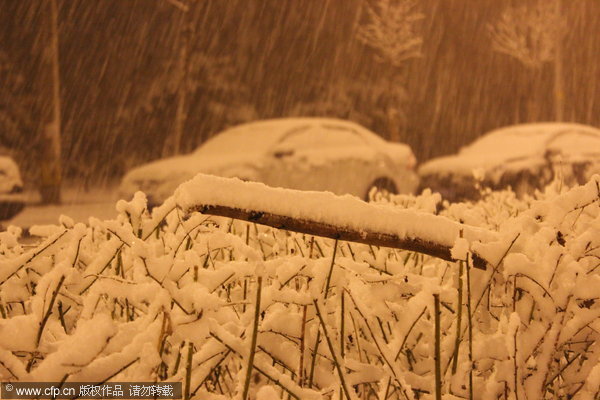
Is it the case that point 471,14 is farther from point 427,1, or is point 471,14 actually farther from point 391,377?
point 391,377

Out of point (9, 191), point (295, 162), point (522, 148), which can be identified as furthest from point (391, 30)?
point (9, 191)

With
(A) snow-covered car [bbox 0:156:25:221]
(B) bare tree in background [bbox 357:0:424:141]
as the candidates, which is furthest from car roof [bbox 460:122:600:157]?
(A) snow-covered car [bbox 0:156:25:221]

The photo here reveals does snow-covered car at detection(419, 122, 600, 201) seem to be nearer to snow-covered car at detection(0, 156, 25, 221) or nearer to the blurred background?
snow-covered car at detection(0, 156, 25, 221)

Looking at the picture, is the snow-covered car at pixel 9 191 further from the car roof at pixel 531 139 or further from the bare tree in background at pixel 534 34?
the bare tree in background at pixel 534 34

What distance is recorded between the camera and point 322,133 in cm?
1014

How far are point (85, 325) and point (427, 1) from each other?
22.2m

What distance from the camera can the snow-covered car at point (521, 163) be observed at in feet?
34.7

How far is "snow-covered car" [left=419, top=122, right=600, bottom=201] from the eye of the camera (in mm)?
10578

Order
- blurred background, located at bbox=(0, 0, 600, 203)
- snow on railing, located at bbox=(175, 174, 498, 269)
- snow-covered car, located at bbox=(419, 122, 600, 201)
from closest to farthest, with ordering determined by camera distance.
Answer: snow on railing, located at bbox=(175, 174, 498, 269), snow-covered car, located at bbox=(419, 122, 600, 201), blurred background, located at bbox=(0, 0, 600, 203)

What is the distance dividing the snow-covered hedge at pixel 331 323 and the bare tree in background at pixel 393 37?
18844 millimetres

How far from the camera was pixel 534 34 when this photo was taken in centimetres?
2255

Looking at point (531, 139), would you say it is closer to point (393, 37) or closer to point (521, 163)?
point (521, 163)

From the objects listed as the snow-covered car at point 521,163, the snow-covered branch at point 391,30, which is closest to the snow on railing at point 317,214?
the snow-covered car at point 521,163

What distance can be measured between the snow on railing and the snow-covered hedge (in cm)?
7
